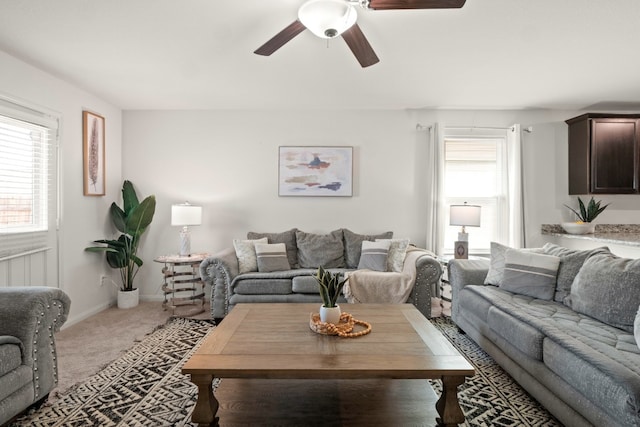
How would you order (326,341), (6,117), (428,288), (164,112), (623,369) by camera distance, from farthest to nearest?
(164,112) < (428,288) < (6,117) < (326,341) < (623,369)

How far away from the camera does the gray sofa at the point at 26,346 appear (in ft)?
6.02

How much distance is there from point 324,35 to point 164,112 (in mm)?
3236

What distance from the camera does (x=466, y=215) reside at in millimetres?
4121

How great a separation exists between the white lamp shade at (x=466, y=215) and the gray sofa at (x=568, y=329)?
0.88 meters

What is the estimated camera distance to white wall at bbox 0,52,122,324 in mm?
3236

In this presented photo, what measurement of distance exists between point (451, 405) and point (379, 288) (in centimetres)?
187

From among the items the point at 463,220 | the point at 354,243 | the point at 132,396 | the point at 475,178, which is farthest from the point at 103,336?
the point at 475,178

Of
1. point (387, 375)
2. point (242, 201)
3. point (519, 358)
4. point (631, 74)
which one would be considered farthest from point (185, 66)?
point (631, 74)

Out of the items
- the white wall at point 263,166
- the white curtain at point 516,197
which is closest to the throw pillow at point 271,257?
the white wall at point 263,166

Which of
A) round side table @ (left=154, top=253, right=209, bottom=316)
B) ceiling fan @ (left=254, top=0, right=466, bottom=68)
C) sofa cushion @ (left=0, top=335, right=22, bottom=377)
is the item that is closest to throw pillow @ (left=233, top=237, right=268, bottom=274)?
round side table @ (left=154, top=253, right=209, bottom=316)

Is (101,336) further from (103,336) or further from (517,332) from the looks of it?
(517,332)

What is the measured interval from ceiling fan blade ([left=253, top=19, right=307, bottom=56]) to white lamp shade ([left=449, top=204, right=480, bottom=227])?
2801 millimetres

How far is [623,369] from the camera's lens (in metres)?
1.56

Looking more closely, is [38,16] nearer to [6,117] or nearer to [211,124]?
[6,117]
